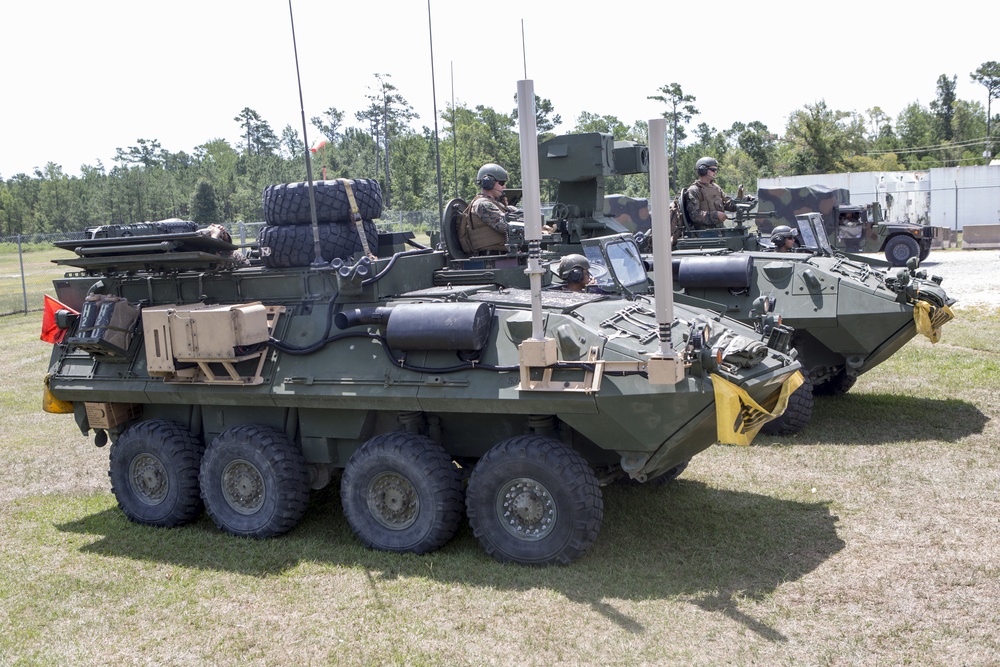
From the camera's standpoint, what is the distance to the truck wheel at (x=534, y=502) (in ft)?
21.0

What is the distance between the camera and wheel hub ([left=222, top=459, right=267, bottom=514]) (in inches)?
298

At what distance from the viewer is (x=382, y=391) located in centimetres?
692

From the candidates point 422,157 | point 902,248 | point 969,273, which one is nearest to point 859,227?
point 902,248

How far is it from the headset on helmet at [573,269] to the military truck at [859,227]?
19.8 metres

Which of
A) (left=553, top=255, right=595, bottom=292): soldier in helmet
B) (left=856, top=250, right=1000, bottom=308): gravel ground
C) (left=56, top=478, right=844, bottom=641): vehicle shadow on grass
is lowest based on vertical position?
(left=856, top=250, right=1000, bottom=308): gravel ground

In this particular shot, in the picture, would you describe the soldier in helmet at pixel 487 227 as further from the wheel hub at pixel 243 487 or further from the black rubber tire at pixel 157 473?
the black rubber tire at pixel 157 473

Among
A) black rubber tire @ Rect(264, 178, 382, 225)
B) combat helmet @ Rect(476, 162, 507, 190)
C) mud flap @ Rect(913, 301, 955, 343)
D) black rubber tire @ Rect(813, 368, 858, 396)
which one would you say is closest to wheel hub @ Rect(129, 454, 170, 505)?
black rubber tire @ Rect(264, 178, 382, 225)

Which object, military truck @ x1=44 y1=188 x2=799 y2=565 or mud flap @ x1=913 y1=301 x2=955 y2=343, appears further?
mud flap @ x1=913 y1=301 x2=955 y2=343

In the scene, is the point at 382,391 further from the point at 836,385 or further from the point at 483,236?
the point at 836,385

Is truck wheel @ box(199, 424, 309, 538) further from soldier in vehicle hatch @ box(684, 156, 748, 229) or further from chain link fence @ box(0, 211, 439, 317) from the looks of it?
chain link fence @ box(0, 211, 439, 317)

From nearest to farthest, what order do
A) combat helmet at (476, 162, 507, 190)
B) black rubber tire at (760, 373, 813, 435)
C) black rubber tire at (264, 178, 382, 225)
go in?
black rubber tire at (264, 178, 382, 225), combat helmet at (476, 162, 507, 190), black rubber tire at (760, 373, 813, 435)

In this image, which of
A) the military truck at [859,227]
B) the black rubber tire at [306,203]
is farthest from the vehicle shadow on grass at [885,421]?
the military truck at [859,227]

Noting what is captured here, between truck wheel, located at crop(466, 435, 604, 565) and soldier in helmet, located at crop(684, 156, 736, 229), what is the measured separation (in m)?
7.36

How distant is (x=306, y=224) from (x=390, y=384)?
178 cm
